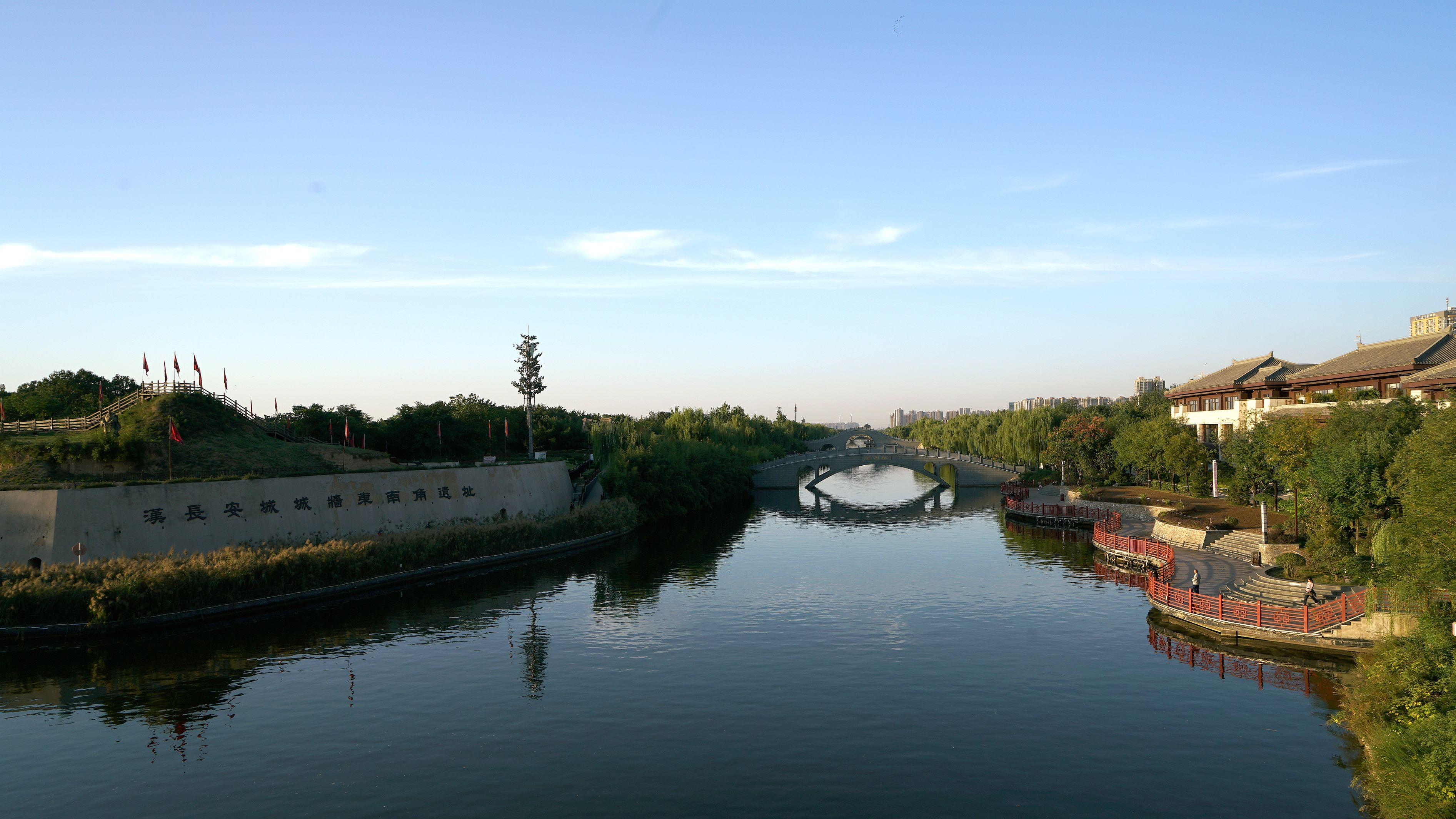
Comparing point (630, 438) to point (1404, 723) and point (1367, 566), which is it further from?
point (1404, 723)

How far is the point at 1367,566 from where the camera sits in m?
25.4

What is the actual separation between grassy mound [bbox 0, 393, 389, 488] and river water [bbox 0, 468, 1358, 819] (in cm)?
1297

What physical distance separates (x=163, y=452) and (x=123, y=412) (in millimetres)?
4986

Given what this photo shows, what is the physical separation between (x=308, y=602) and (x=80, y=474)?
14506 millimetres

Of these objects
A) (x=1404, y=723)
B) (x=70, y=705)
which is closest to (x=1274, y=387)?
(x=1404, y=723)

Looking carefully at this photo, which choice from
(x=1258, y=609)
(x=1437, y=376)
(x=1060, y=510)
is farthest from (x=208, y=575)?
(x=1437, y=376)

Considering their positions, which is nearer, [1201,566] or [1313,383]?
[1201,566]

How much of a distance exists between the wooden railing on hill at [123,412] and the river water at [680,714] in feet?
63.8

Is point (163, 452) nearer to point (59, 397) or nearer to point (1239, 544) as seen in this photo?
point (59, 397)

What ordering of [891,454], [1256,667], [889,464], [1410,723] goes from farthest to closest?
1. [889,464]
2. [891,454]
3. [1256,667]
4. [1410,723]

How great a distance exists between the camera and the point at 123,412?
43.5 meters

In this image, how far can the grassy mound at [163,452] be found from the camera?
37.5 metres

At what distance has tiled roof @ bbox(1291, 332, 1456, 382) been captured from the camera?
127ft

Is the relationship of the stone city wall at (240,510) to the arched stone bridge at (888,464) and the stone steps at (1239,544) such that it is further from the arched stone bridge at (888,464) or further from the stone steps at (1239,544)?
the arched stone bridge at (888,464)
